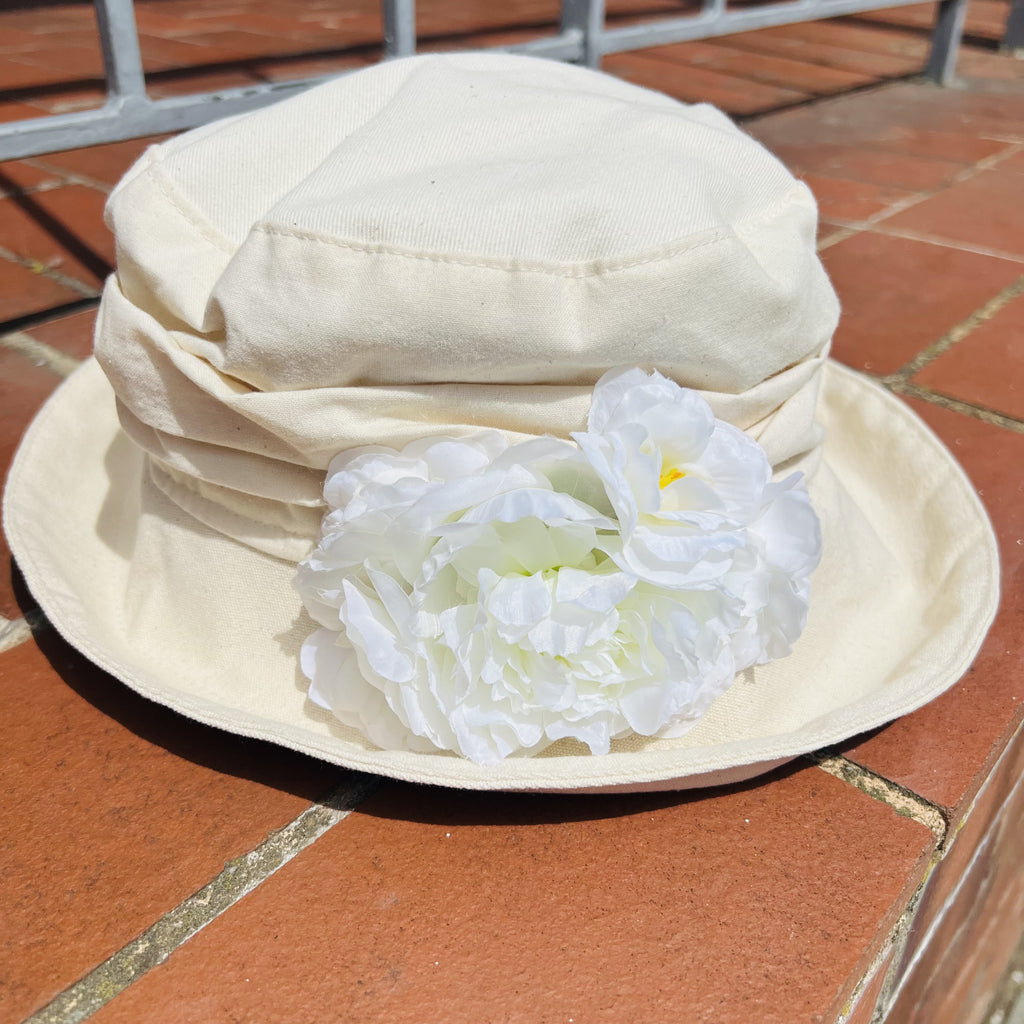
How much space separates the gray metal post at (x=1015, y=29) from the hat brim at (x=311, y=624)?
9.60 ft

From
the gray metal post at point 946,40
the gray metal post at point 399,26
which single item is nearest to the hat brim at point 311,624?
the gray metal post at point 399,26

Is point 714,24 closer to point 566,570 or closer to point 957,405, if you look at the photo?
point 957,405

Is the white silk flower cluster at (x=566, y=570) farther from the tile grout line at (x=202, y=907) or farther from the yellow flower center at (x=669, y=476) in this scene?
the tile grout line at (x=202, y=907)

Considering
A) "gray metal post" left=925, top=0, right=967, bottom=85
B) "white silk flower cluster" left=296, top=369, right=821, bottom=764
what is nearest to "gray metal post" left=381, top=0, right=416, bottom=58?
"white silk flower cluster" left=296, top=369, right=821, bottom=764

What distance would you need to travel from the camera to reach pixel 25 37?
307cm

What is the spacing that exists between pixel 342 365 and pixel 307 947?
14.6 inches

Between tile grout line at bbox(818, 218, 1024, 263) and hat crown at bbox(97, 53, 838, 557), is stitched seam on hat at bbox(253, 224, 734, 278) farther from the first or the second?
tile grout line at bbox(818, 218, 1024, 263)

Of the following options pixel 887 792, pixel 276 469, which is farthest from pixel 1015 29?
pixel 276 469

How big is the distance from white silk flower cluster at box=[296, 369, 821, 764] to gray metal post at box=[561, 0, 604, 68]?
1526mm

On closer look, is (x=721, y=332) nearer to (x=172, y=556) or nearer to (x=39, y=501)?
(x=172, y=556)

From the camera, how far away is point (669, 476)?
66cm

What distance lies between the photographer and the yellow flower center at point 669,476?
2.16 ft

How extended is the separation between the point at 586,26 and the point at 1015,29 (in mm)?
2080

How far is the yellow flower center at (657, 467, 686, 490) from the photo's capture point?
2.16 ft
